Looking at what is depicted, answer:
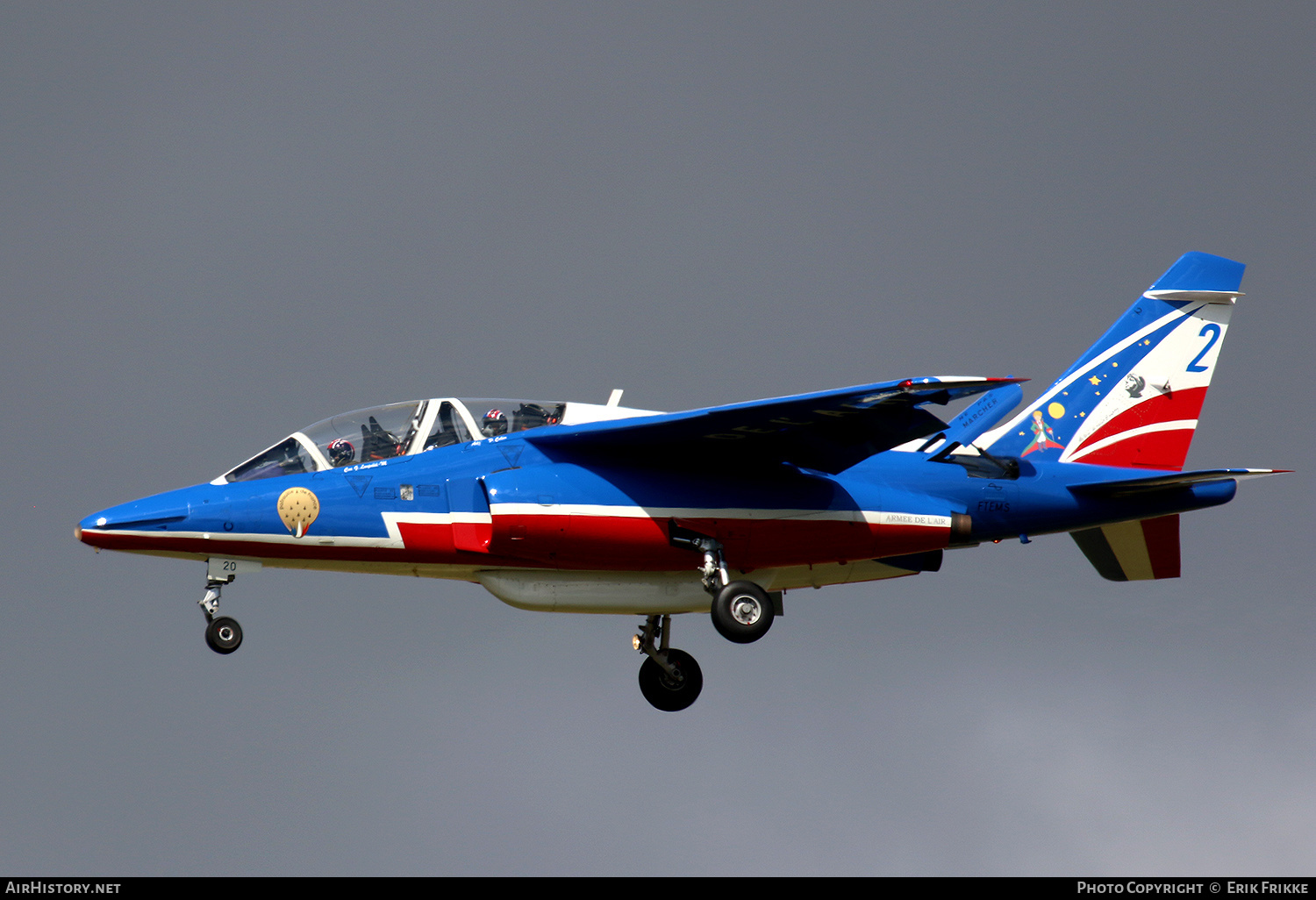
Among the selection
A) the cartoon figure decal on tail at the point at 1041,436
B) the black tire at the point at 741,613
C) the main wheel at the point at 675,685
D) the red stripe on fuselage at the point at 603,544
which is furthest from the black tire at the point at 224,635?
the cartoon figure decal on tail at the point at 1041,436

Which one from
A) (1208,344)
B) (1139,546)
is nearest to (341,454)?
(1139,546)

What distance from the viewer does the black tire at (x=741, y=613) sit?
19.9m

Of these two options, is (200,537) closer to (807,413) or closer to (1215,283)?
(807,413)

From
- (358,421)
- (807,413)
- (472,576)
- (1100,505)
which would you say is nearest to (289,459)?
(358,421)

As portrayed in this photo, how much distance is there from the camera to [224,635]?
19250mm

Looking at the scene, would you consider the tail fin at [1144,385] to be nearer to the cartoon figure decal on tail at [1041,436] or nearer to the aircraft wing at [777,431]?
the cartoon figure decal on tail at [1041,436]

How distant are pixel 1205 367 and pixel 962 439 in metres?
4.11

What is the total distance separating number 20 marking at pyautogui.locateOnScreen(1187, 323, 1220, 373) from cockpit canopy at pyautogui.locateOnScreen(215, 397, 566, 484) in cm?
997

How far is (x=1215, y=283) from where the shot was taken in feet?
81.4

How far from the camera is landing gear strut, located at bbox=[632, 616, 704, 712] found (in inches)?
921

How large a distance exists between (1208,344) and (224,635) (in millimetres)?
15384

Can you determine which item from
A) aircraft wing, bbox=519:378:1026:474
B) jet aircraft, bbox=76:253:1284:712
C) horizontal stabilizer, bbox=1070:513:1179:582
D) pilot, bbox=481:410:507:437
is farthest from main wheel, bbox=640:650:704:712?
horizontal stabilizer, bbox=1070:513:1179:582

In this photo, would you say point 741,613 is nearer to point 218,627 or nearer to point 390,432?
point 390,432

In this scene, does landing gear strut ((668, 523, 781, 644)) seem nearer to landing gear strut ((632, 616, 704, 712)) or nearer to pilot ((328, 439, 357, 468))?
landing gear strut ((632, 616, 704, 712))
